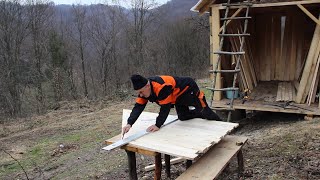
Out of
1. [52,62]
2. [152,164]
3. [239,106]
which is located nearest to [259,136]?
[239,106]

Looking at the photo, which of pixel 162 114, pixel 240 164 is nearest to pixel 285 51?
pixel 240 164

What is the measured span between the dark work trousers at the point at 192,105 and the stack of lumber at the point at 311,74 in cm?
353

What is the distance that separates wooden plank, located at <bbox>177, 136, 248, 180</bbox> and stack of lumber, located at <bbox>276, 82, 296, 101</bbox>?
3.95 metres

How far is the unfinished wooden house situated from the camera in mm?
7914

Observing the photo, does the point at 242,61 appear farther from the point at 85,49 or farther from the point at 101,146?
the point at 85,49

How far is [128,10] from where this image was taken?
2558cm

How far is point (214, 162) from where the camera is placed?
14.0 ft

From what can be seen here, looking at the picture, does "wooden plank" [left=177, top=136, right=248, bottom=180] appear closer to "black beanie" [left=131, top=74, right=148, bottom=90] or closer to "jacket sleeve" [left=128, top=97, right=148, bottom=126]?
"jacket sleeve" [left=128, top=97, right=148, bottom=126]

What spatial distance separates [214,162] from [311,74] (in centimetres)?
483

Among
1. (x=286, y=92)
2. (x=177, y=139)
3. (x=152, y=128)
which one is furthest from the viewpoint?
(x=286, y=92)

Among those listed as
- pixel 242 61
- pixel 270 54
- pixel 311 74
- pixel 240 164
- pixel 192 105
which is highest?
pixel 270 54

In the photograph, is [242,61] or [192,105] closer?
[192,105]

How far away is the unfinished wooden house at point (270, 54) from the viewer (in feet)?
26.0

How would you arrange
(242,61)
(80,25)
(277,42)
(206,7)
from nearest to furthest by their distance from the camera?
(206,7)
(242,61)
(277,42)
(80,25)
